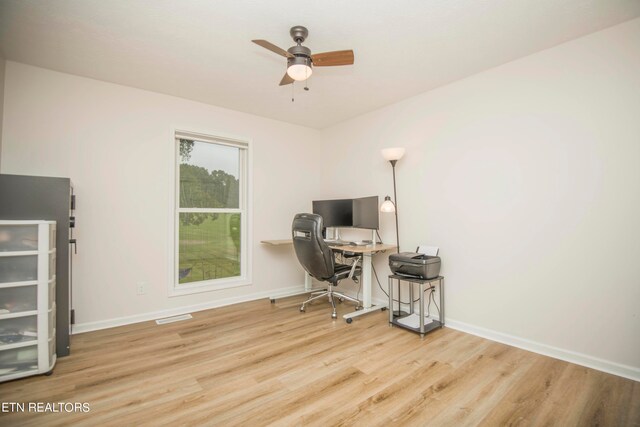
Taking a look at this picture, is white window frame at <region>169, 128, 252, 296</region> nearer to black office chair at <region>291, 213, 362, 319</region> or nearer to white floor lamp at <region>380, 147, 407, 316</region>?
black office chair at <region>291, 213, 362, 319</region>

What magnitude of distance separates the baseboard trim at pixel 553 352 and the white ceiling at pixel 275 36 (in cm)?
246

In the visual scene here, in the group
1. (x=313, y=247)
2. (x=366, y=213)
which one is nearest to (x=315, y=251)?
(x=313, y=247)

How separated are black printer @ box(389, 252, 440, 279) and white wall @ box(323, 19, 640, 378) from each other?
11.1 inches

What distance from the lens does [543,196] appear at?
2471 mm

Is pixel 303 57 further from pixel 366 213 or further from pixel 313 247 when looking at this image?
pixel 366 213

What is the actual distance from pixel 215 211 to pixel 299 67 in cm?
236

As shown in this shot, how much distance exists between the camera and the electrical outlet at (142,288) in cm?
320

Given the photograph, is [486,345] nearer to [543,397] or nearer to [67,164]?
[543,397]

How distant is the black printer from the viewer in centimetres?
282

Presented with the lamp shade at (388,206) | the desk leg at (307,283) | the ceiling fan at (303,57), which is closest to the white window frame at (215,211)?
the desk leg at (307,283)

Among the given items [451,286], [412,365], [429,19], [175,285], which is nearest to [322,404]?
[412,365]

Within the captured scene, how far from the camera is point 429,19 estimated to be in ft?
6.83

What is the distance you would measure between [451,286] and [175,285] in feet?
10.2

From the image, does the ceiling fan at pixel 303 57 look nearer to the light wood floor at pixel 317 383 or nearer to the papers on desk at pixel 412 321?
the light wood floor at pixel 317 383
